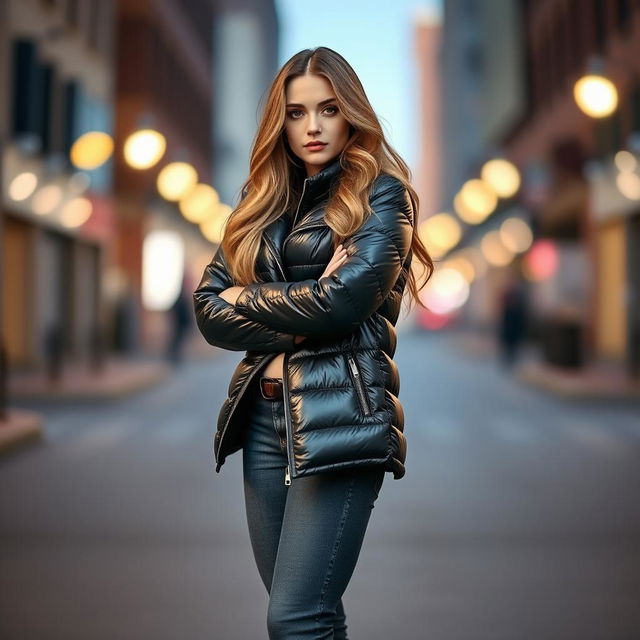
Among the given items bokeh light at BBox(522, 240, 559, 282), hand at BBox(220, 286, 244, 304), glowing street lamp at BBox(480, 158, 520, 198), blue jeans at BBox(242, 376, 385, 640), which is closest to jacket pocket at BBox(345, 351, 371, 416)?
blue jeans at BBox(242, 376, 385, 640)

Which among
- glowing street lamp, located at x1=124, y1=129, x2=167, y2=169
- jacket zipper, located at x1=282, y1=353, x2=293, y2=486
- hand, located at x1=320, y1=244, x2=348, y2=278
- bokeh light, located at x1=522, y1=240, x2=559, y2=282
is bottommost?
jacket zipper, located at x1=282, y1=353, x2=293, y2=486

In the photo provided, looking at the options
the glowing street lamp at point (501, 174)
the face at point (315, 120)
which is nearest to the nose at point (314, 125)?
the face at point (315, 120)

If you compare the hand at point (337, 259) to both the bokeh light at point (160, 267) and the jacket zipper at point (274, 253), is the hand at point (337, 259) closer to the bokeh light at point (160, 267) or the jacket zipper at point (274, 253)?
the jacket zipper at point (274, 253)

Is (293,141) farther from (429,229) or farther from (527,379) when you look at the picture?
(429,229)

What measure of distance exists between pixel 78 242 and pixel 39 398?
1265 centimetres

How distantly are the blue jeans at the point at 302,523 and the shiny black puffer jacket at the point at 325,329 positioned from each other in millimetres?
68

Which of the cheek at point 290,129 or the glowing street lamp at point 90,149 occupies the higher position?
the glowing street lamp at point 90,149

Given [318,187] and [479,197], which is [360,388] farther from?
[479,197]

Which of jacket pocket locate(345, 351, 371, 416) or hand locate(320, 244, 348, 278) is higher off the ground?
hand locate(320, 244, 348, 278)

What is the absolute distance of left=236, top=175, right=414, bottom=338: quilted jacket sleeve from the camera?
288cm

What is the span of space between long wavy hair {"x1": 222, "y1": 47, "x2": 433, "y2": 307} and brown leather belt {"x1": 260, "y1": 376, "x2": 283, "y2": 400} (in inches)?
12.2

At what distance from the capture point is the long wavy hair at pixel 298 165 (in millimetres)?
→ 3033

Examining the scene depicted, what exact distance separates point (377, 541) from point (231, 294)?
3973 millimetres

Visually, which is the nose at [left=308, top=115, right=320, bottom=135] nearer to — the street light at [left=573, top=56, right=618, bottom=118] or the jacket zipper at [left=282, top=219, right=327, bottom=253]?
the jacket zipper at [left=282, top=219, right=327, bottom=253]
